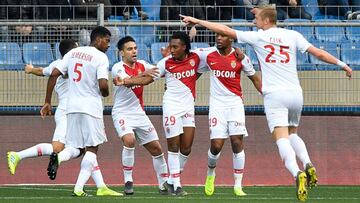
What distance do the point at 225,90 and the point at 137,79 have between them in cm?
144

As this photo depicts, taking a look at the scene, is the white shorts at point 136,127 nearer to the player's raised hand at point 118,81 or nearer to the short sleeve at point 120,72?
the short sleeve at point 120,72

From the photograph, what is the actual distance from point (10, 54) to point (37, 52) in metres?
0.47

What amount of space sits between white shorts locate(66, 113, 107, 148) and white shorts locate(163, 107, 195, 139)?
1.01 m

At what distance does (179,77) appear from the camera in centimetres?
1800

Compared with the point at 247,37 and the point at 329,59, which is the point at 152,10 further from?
the point at 329,59

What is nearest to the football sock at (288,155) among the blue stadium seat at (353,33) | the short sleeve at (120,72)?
the short sleeve at (120,72)

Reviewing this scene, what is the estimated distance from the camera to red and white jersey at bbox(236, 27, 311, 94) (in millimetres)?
15602

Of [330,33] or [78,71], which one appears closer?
[78,71]

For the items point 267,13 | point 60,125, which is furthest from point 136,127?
point 267,13

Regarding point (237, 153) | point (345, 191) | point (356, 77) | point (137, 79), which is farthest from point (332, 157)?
point (137, 79)

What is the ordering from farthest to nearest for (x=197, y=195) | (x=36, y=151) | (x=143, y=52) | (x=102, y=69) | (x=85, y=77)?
(x=143, y=52), (x=36, y=151), (x=197, y=195), (x=85, y=77), (x=102, y=69)

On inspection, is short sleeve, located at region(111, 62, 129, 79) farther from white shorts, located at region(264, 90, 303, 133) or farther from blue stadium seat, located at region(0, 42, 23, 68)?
blue stadium seat, located at region(0, 42, 23, 68)

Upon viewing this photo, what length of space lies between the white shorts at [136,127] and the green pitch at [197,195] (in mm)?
808

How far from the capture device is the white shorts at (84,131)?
17172mm
